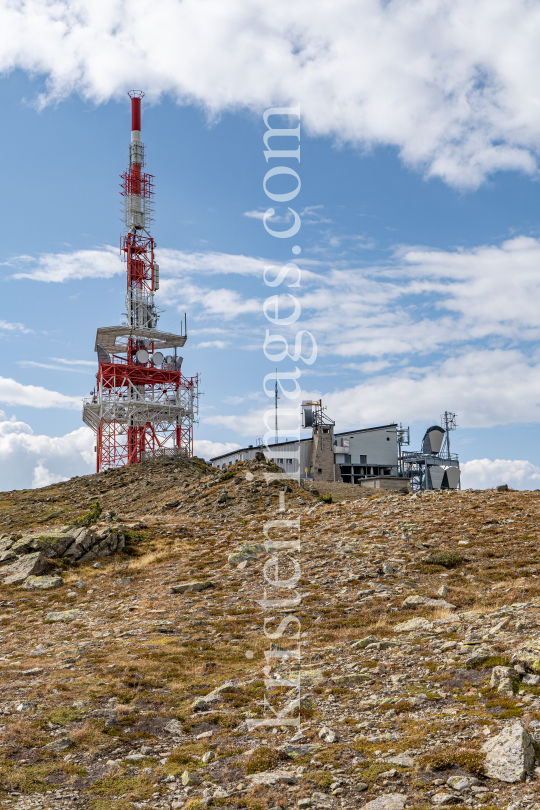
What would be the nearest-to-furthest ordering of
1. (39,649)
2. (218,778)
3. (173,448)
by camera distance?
Result: 1. (218,778)
2. (39,649)
3. (173,448)

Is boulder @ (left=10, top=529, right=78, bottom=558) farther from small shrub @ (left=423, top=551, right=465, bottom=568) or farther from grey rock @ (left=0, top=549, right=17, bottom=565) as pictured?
small shrub @ (left=423, top=551, right=465, bottom=568)

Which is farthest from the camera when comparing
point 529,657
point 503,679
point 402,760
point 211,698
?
point 211,698

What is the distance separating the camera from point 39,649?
1953cm

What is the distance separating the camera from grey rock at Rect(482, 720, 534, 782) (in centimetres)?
964

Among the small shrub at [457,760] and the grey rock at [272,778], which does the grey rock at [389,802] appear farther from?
the grey rock at [272,778]

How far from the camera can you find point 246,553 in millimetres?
29094

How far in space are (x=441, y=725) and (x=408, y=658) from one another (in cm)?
366

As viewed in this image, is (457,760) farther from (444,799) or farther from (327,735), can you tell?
(327,735)

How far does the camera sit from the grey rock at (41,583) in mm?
27781

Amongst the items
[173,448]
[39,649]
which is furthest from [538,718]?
[173,448]

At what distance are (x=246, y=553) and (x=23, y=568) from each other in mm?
11049

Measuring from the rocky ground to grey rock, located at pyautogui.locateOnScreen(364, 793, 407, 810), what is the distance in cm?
4

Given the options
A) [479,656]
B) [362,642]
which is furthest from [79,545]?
[479,656]

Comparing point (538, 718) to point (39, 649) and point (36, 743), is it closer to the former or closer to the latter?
point (36, 743)
